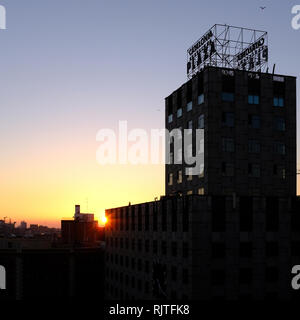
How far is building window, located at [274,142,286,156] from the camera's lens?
69688mm

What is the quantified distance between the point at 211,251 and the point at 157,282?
1441cm

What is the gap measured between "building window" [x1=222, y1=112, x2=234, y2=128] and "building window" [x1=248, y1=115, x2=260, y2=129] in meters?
3.14

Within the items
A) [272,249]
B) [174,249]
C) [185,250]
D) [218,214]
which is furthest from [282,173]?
[185,250]

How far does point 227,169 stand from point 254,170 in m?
4.66

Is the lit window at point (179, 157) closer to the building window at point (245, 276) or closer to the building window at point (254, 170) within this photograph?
the building window at point (254, 170)

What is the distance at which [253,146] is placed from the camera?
6800cm

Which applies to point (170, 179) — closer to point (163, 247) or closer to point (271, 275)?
point (163, 247)

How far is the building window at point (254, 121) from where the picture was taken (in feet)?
223

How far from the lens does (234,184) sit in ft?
217

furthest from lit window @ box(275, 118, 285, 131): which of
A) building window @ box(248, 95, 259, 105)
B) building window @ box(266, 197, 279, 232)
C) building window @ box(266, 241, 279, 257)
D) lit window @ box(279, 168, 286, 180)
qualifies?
building window @ box(266, 241, 279, 257)

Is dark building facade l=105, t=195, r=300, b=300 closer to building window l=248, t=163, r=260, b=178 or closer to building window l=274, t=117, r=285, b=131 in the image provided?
building window l=248, t=163, r=260, b=178

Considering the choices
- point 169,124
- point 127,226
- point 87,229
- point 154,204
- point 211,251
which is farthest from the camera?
point 87,229

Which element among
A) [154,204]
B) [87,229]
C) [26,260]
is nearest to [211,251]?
[154,204]
